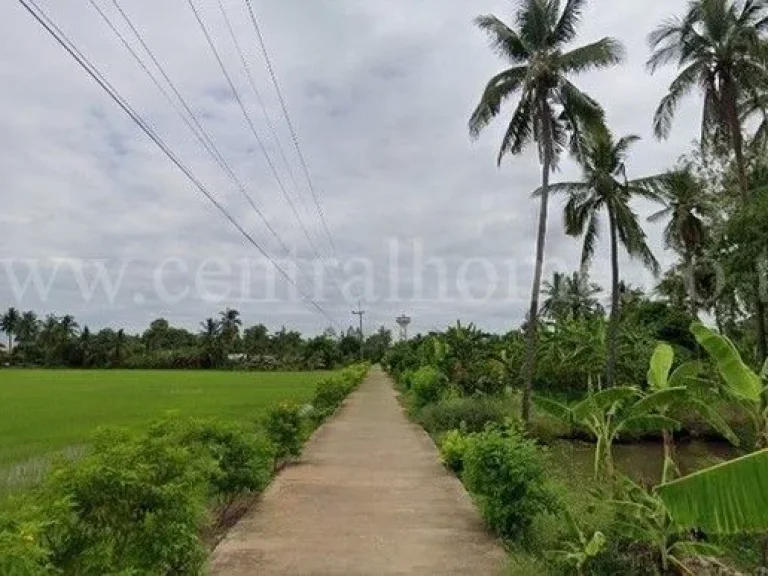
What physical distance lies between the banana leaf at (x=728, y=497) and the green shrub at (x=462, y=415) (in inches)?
498

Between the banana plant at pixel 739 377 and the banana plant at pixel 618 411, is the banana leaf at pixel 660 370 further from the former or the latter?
the banana plant at pixel 739 377

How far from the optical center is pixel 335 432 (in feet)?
60.4

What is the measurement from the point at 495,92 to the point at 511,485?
1441 centimetres

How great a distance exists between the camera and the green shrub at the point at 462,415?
56.2ft

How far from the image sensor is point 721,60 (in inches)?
822

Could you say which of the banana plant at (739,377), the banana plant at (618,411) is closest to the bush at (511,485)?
the banana plant at (618,411)

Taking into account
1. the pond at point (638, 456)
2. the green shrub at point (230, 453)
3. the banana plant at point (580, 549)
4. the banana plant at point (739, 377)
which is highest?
the banana plant at point (739, 377)

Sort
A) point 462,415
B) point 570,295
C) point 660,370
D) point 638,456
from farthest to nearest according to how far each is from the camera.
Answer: point 570,295, point 638,456, point 462,415, point 660,370

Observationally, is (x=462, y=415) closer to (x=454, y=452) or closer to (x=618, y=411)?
(x=454, y=452)

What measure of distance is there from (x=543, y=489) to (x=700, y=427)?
60.9ft

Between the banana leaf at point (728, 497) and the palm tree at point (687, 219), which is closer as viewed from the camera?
the banana leaf at point (728, 497)

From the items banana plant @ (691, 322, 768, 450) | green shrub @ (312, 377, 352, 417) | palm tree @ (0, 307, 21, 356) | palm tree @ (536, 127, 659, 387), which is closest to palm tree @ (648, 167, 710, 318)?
palm tree @ (536, 127, 659, 387)

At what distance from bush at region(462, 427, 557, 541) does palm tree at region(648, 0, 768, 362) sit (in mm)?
16408

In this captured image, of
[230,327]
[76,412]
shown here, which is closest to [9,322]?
[230,327]
